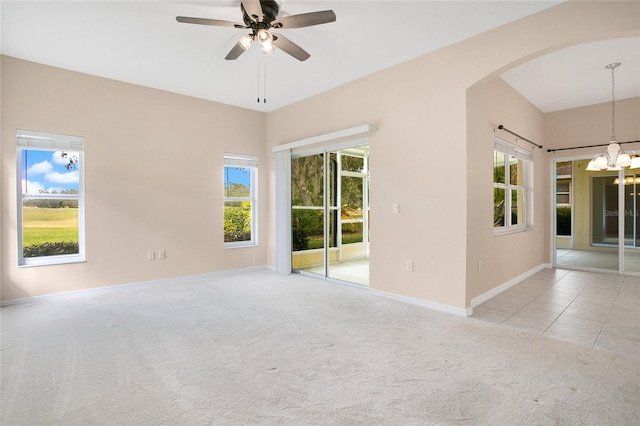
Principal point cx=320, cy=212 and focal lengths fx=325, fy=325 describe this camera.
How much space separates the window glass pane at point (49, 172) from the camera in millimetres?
4051

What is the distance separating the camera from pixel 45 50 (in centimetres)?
368

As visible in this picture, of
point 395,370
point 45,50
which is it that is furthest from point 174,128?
point 395,370

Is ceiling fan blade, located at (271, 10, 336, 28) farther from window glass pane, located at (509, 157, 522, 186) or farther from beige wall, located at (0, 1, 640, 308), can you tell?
window glass pane, located at (509, 157, 522, 186)

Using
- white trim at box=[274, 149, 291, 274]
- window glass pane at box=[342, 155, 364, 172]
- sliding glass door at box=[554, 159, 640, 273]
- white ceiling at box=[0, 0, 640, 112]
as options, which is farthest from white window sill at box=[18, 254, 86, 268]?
sliding glass door at box=[554, 159, 640, 273]

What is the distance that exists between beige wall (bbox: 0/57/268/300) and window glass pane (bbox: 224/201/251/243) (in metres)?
0.23

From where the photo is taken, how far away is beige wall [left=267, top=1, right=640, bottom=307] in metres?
2.99

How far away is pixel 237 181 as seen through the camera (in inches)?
233

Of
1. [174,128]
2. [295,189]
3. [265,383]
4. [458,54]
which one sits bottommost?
[265,383]

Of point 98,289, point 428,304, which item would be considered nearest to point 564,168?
point 428,304

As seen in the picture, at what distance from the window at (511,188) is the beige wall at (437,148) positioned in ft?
1.23

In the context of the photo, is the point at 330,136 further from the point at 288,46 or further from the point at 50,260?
the point at 50,260

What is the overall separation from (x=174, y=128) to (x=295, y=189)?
216 centimetres

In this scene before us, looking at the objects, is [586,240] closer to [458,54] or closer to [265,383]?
[458,54]

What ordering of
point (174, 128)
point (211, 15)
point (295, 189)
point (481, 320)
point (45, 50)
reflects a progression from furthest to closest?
1. point (295, 189)
2. point (174, 128)
3. point (45, 50)
4. point (481, 320)
5. point (211, 15)
